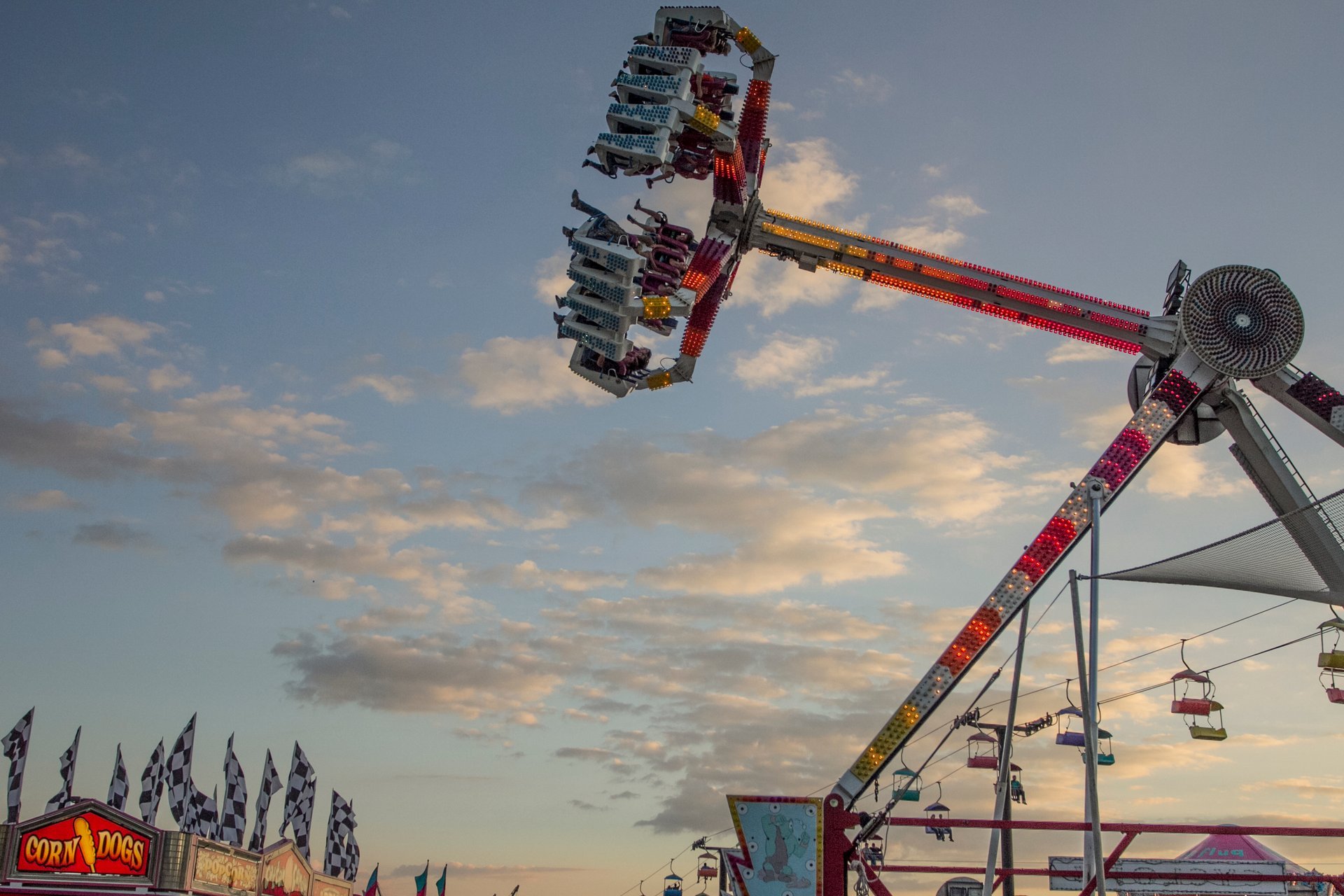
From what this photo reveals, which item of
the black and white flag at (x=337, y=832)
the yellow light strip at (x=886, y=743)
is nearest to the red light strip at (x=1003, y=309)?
the yellow light strip at (x=886, y=743)

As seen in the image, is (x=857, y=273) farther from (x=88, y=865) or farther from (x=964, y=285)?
(x=88, y=865)

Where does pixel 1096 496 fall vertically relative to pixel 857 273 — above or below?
below

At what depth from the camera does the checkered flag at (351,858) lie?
53.7 m

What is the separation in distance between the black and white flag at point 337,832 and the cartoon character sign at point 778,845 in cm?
3316

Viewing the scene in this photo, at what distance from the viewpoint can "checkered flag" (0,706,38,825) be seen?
123ft

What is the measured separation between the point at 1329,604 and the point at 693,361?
15.8 m

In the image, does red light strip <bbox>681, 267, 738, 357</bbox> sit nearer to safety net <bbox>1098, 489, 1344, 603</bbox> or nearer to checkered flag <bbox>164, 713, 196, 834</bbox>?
safety net <bbox>1098, 489, 1344, 603</bbox>

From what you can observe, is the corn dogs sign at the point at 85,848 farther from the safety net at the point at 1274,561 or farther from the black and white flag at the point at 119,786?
the safety net at the point at 1274,561

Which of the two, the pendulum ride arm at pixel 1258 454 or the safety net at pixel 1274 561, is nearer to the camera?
the safety net at pixel 1274 561

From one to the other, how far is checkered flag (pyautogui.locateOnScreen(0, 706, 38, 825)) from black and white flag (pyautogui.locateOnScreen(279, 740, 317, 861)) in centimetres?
1208

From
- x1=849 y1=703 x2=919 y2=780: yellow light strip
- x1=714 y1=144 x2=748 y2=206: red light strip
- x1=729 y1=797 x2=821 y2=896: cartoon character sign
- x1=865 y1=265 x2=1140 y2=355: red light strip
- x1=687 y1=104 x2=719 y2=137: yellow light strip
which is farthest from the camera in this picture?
x1=714 y1=144 x2=748 y2=206: red light strip

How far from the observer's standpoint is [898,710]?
26.2m

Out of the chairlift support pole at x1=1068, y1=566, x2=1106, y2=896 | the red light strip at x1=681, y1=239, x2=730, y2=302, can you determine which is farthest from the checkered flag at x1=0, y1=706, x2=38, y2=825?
the chairlift support pole at x1=1068, y1=566, x2=1106, y2=896

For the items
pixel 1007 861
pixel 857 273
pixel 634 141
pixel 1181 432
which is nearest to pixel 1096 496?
pixel 1181 432
